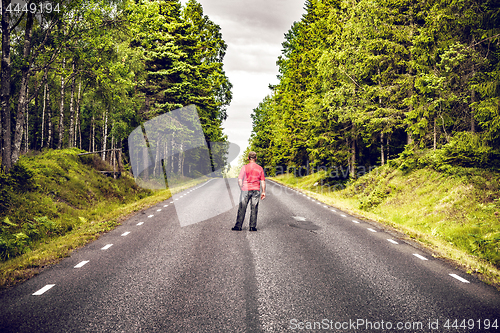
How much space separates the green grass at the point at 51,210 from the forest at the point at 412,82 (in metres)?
12.1

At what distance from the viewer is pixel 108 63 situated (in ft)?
43.4

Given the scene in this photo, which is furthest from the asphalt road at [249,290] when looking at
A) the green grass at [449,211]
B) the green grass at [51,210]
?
the green grass at [449,211]

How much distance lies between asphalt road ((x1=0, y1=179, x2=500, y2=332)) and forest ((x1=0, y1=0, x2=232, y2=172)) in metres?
7.33

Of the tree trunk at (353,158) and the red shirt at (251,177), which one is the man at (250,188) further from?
the tree trunk at (353,158)

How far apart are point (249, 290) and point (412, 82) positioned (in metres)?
14.9

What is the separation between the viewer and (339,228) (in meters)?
9.23

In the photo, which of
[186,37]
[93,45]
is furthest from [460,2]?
[186,37]

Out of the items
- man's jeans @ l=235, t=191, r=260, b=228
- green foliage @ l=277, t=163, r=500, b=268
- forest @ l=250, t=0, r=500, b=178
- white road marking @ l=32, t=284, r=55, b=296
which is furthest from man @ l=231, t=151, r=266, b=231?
forest @ l=250, t=0, r=500, b=178

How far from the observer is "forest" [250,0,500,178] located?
10789 millimetres

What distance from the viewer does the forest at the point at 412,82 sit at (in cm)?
1079

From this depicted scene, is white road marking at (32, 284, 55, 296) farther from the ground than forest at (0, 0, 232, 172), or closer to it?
closer to it

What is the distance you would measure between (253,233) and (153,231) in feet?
9.02

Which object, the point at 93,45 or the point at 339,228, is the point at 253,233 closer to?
the point at 339,228

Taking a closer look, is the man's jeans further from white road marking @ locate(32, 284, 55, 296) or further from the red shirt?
white road marking @ locate(32, 284, 55, 296)
